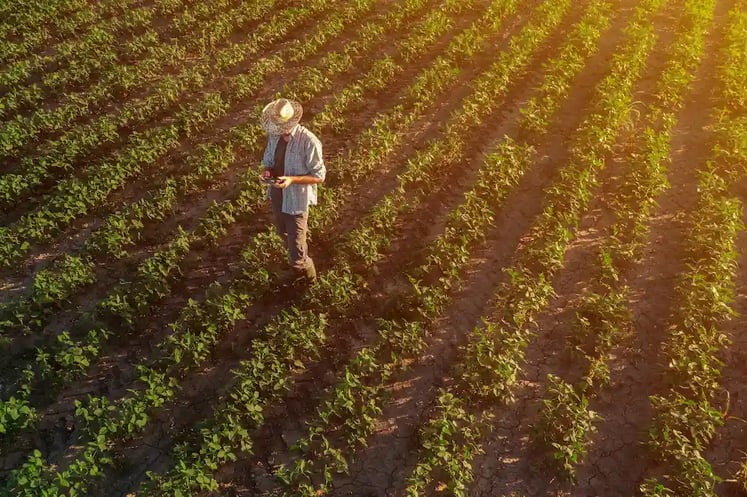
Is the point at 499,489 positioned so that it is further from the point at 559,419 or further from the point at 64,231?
the point at 64,231

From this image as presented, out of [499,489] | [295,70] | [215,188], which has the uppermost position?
[295,70]

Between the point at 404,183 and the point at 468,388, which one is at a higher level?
the point at 404,183

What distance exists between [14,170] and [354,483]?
8025mm

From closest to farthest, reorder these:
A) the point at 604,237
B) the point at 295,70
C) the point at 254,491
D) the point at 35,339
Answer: the point at 254,491 < the point at 35,339 < the point at 604,237 < the point at 295,70

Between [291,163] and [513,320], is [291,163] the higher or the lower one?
the higher one

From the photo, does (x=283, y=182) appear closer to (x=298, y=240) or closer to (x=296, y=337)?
(x=298, y=240)

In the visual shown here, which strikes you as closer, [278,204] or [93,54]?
[278,204]

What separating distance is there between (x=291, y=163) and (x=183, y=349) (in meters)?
2.53

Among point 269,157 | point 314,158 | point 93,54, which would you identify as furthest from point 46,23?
point 314,158

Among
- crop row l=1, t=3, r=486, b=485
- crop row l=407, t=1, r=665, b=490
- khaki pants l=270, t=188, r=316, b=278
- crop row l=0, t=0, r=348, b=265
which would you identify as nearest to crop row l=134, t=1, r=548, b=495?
khaki pants l=270, t=188, r=316, b=278

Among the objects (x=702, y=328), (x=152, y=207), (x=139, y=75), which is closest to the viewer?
(x=702, y=328)

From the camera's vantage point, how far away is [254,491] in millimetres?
5211

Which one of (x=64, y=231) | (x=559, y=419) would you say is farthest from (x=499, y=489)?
(x=64, y=231)

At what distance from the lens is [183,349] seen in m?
6.20
